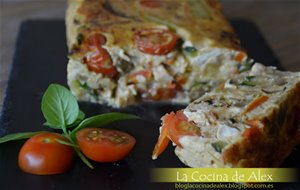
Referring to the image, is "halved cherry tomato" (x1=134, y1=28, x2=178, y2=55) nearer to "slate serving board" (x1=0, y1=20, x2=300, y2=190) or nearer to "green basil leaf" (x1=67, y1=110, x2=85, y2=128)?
"slate serving board" (x1=0, y1=20, x2=300, y2=190)

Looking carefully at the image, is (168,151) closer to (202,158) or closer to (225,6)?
(202,158)

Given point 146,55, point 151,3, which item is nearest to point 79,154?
point 146,55

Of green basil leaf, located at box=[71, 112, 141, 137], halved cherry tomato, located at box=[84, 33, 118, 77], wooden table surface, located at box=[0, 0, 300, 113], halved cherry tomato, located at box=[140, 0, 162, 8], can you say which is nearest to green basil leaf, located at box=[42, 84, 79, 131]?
green basil leaf, located at box=[71, 112, 141, 137]

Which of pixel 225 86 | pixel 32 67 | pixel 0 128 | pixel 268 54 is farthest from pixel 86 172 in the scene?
pixel 268 54

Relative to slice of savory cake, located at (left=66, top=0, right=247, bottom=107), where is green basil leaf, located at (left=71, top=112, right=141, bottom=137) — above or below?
below

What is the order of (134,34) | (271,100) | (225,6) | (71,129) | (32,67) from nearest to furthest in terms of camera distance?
(271,100) → (71,129) → (134,34) → (32,67) → (225,6)

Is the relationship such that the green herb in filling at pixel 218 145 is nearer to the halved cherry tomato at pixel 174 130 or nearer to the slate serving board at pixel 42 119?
the halved cherry tomato at pixel 174 130
